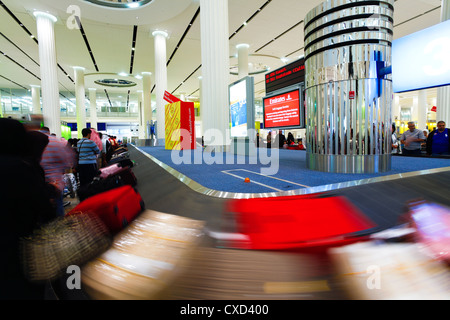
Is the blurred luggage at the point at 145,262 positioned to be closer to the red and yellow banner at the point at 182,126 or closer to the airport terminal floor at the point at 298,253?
the airport terminal floor at the point at 298,253

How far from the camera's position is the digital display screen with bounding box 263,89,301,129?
14.8ft

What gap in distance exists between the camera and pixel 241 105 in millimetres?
4477

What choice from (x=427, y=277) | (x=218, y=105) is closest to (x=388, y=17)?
(x=427, y=277)

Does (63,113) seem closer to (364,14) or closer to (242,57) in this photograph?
(242,57)

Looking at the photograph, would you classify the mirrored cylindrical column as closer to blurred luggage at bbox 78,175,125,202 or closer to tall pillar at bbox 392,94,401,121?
blurred luggage at bbox 78,175,125,202

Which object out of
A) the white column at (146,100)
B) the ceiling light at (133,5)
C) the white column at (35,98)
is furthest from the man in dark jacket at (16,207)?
the white column at (35,98)

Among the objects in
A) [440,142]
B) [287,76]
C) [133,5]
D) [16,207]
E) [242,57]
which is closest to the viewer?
[16,207]

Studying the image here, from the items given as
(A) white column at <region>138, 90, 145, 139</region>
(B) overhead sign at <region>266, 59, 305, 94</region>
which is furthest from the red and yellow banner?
(A) white column at <region>138, 90, 145, 139</region>

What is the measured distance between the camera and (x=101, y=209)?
1360mm

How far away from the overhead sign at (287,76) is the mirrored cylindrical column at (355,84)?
11.2ft

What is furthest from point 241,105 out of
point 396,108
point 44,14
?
point 396,108

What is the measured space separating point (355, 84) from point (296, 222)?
5.37 feet

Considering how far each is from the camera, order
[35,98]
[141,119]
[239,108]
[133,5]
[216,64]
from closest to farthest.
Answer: [239,108], [216,64], [133,5], [35,98], [141,119]

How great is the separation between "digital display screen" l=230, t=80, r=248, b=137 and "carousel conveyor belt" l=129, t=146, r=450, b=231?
290 centimetres
